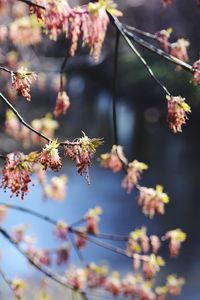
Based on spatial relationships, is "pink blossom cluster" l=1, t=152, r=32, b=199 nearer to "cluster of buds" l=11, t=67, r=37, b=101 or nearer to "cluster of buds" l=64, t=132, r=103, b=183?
"cluster of buds" l=64, t=132, r=103, b=183

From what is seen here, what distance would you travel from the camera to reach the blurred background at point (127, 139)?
909 cm

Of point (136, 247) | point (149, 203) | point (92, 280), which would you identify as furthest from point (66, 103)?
point (92, 280)

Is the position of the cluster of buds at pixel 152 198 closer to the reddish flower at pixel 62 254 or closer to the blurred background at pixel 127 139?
the reddish flower at pixel 62 254

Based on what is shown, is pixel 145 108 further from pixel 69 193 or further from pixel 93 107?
pixel 69 193

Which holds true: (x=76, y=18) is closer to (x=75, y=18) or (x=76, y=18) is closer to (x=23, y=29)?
(x=75, y=18)

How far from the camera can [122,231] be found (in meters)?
9.99

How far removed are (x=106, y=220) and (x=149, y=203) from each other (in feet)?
24.4

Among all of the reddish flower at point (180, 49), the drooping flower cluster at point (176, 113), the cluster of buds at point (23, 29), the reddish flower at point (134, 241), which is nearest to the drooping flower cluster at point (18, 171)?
the drooping flower cluster at point (176, 113)

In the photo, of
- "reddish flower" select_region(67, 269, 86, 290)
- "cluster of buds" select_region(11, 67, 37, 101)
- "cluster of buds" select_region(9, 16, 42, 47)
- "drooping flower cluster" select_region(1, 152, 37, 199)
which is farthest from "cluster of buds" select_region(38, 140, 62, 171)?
"cluster of buds" select_region(9, 16, 42, 47)

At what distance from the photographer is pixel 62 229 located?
13.1ft

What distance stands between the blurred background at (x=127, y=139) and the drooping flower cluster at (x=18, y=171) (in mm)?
5434

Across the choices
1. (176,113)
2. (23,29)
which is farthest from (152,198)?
(23,29)

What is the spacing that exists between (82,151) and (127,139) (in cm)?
1459

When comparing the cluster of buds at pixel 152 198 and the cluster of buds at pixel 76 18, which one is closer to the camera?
the cluster of buds at pixel 76 18
